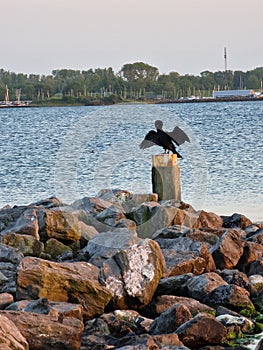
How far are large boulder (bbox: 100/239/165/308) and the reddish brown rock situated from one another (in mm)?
1461

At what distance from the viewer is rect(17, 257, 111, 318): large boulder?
10.3m

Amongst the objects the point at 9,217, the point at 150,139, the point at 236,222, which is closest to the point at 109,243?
the point at 9,217

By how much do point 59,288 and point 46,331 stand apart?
1332mm

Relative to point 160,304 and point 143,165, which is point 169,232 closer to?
point 160,304

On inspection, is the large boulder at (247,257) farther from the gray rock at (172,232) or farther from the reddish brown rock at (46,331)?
the reddish brown rock at (46,331)

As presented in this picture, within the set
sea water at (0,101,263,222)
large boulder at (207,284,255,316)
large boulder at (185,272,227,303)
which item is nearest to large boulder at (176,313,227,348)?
large boulder at (207,284,255,316)

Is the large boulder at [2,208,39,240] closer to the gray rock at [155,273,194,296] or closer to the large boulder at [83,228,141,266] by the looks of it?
the large boulder at [83,228,141,266]

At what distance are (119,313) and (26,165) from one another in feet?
83.4

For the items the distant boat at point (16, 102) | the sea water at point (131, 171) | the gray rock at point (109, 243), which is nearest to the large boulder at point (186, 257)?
the gray rock at point (109, 243)

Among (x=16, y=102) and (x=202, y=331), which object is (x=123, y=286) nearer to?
(x=202, y=331)

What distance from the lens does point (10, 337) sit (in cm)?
833

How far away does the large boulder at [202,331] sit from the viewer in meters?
9.30

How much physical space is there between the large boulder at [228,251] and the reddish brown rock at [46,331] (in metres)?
3.60

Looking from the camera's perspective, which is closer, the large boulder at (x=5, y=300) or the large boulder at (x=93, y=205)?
the large boulder at (x=5, y=300)
